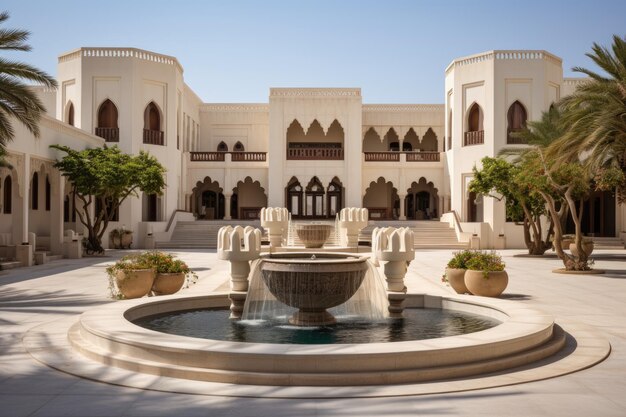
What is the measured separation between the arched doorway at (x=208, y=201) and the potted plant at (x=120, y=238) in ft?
33.7

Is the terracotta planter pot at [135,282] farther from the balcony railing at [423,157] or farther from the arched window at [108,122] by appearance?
the balcony railing at [423,157]

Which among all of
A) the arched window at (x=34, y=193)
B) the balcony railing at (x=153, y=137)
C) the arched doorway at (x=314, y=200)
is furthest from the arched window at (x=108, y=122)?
the arched doorway at (x=314, y=200)

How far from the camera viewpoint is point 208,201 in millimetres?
42844

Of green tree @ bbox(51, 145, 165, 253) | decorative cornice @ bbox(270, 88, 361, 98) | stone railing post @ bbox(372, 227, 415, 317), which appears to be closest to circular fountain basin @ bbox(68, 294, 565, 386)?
stone railing post @ bbox(372, 227, 415, 317)

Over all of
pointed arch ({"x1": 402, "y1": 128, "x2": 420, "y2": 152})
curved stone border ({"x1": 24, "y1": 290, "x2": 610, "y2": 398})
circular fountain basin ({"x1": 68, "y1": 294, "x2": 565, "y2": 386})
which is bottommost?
curved stone border ({"x1": 24, "y1": 290, "x2": 610, "y2": 398})

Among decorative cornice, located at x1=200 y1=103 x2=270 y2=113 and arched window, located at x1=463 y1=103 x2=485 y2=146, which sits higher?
decorative cornice, located at x1=200 y1=103 x2=270 y2=113

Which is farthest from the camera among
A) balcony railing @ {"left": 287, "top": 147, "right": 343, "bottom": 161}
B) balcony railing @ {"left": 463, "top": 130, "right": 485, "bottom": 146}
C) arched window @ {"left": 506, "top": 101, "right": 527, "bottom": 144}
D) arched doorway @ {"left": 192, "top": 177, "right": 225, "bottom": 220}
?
arched doorway @ {"left": 192, "top": 177, "right": 225, "bottom": 220}

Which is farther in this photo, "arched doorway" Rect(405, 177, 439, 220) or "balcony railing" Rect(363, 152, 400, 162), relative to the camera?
"arched doorway" Rect(405, 177, 439, 220)

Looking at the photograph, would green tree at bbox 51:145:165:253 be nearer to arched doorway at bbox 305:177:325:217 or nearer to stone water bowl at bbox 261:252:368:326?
arched doorway at bbox 305:177:325:217

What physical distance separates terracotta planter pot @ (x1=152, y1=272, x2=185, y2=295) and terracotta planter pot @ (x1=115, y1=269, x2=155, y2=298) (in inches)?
14.8

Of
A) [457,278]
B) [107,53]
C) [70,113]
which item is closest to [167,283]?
[457,278]

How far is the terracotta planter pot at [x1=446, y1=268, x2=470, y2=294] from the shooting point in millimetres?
13289

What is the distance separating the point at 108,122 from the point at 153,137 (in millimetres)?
2365

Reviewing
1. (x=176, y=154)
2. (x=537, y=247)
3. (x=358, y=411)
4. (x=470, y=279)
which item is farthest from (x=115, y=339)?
(x=176, y=154)
